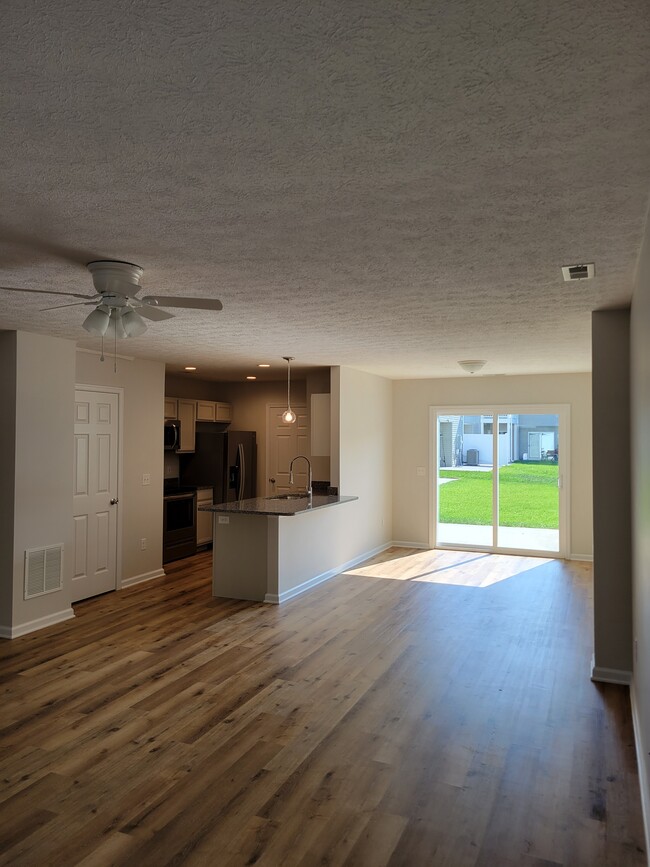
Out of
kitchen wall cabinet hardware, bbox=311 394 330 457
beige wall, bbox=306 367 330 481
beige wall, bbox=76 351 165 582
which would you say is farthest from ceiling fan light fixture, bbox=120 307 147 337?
beige wall, bbox=306 367 330 481

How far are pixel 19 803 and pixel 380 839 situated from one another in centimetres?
154

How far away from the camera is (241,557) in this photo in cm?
615

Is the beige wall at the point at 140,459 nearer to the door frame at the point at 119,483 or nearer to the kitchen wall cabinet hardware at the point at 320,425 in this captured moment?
the door frame at the point at 119,483

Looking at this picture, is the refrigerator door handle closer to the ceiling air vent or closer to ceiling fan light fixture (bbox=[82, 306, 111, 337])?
ceiling fan light fixture (bbox=[82, 306, 111, 337])

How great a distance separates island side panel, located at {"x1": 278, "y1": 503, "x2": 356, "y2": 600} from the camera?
6.08 m

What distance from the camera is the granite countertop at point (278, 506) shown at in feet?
19.3

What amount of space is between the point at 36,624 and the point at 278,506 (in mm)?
2400

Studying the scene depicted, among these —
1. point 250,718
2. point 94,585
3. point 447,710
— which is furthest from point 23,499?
point 447,710

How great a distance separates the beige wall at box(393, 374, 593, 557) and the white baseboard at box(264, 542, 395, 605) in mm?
699

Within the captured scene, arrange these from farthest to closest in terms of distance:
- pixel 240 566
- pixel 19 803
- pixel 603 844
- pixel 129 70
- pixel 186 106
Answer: pixel 240 566 → pixel 19 803 → pixel 603 844 → pixel 186 106 → pixel 129 70

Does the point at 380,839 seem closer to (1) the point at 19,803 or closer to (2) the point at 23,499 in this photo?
(1) the point at 19,803

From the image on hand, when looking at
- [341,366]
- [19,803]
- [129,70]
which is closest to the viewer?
[129,70]

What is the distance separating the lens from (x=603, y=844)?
238cm

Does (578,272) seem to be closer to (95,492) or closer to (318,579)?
(318,579)
